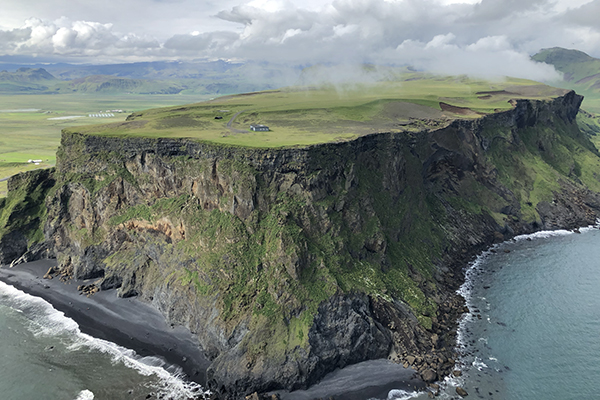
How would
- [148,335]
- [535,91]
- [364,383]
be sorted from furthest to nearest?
[535,91]
[148,335]
[364,383]

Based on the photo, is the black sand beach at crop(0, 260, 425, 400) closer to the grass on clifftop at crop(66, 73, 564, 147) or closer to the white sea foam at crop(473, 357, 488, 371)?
the white sea foam at crop(473, 357, 488, 371)

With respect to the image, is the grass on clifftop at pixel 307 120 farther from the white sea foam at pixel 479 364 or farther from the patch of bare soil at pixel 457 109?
the white sea foam at pixel 479 364

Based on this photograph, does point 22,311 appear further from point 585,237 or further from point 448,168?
point 585,237

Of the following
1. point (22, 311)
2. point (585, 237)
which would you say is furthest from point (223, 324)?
point (585, 237)

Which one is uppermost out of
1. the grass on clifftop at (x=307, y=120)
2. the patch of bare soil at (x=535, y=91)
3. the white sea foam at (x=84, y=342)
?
the patch of bare soil at (x=535, y=91)

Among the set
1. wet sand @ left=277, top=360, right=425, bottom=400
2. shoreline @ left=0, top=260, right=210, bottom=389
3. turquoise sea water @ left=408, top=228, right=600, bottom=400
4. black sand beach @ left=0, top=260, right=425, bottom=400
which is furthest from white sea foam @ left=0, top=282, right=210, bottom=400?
turquoise sea water @ left=408, top=228, right=600, bottom=400

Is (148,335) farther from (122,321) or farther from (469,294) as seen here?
(469,294)

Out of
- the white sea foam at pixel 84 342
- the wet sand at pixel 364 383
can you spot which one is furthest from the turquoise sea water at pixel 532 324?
the white sea foam at pixel 84 342

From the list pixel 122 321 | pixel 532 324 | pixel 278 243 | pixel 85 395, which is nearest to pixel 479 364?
pixel 532 324
